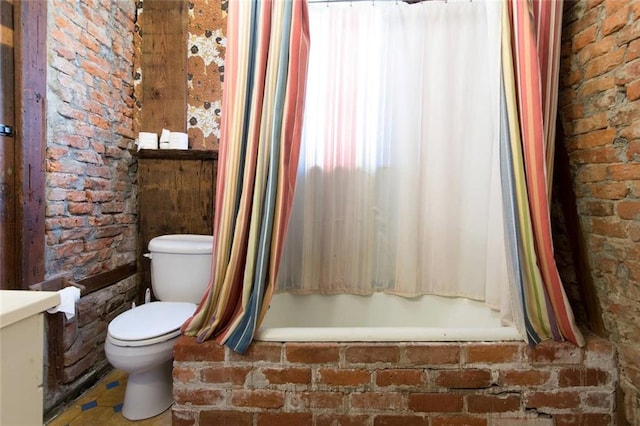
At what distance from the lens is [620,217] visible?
1115mm

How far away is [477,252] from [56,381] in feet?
7.67

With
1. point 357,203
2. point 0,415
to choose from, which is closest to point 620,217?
point 357,203

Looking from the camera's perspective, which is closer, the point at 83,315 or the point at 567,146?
the point at 567,146

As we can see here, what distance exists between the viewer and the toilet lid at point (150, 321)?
1.41 m

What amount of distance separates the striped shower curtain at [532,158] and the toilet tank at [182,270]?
154cm

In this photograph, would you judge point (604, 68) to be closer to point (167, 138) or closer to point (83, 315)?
point (167, 138)

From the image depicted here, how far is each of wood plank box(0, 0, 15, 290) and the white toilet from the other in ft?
1.66

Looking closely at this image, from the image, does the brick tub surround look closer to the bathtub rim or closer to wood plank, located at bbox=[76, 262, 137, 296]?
the bathtub rim

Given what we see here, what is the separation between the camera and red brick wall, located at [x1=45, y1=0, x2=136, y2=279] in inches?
60.7

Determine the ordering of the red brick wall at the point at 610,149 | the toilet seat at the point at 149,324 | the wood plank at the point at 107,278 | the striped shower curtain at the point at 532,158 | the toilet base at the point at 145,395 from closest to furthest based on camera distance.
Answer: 1. the red brick wall at the point at 610,149
2. the striped shower curtain at the point at 532,158
3. the toilet seat at the point at 149,324
4. the toilet base at the point at 145,395
5. the wood plank at the point at 107,278

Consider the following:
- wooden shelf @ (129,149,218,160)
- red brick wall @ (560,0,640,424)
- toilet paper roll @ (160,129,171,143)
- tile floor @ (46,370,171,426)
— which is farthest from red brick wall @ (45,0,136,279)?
red brick wall @ (560,0,640,424)

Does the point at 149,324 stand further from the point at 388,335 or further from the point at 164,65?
the point at 164,65

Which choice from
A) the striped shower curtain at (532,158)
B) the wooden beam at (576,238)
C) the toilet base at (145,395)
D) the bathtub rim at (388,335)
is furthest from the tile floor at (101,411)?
the wooden beam at (576,238)

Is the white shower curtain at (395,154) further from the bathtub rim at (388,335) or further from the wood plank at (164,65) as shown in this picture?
the wood plank at (164,65)
